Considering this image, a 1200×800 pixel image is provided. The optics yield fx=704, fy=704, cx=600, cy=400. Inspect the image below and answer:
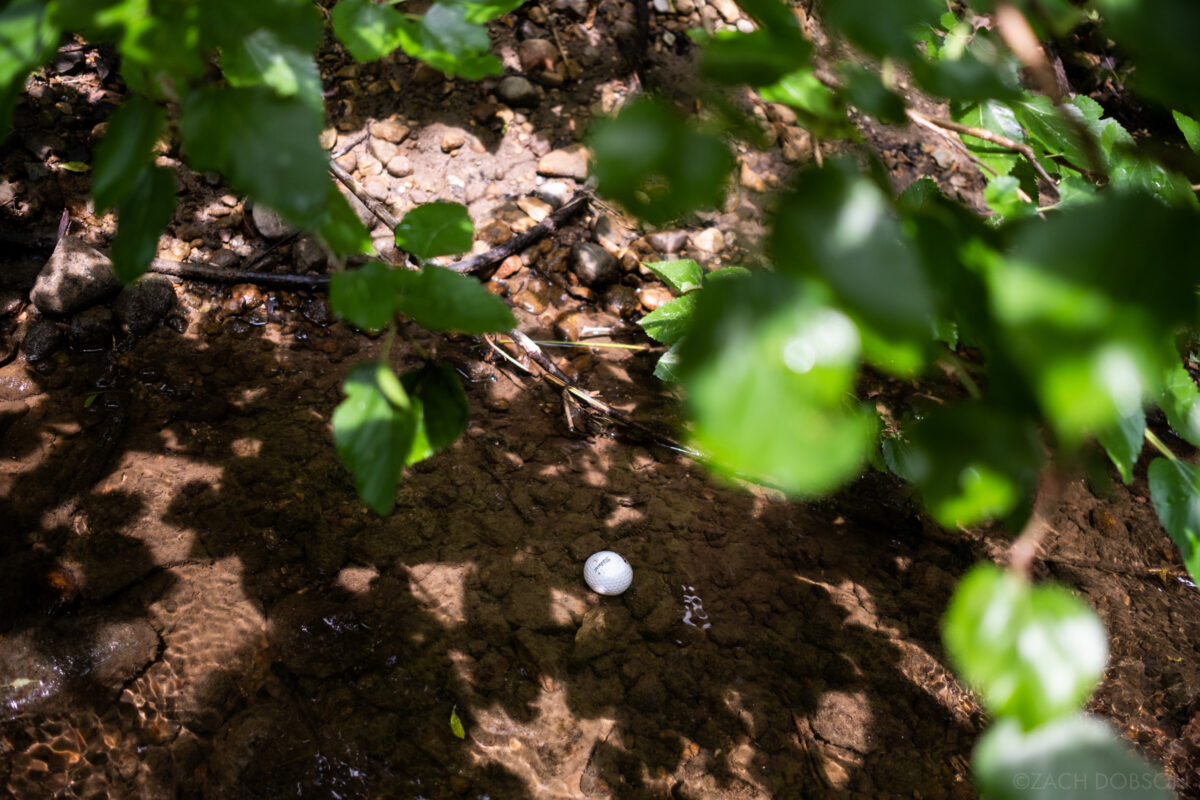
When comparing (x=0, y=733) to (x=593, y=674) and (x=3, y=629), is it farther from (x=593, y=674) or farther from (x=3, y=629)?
(x=593, y=674)

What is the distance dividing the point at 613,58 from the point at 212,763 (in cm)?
367

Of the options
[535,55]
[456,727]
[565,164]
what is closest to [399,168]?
[565,164]

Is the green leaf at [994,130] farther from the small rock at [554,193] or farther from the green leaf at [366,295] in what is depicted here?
the small rock at [554,193]

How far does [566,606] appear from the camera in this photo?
227 centimetres

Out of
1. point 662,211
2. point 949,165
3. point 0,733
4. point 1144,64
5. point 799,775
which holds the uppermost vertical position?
point 1144,64

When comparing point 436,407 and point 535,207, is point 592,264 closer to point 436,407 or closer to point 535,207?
point 535,207

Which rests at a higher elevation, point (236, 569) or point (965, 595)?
A: point (965, 595)

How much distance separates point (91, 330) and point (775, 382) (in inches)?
120

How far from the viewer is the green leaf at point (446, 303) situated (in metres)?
Answer: 0.72

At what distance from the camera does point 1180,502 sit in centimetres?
73

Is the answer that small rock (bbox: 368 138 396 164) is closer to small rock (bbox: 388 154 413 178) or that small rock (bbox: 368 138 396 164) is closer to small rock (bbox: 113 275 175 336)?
small rock (bbox: 388 154 413 178)

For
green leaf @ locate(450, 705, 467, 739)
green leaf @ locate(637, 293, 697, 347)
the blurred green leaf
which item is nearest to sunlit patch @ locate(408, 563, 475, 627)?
green leaf @ locate(450, 705, 467, 739)

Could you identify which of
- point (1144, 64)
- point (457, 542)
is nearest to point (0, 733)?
point (457, 542)

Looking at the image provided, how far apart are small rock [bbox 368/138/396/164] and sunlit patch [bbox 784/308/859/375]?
11.1 ft
